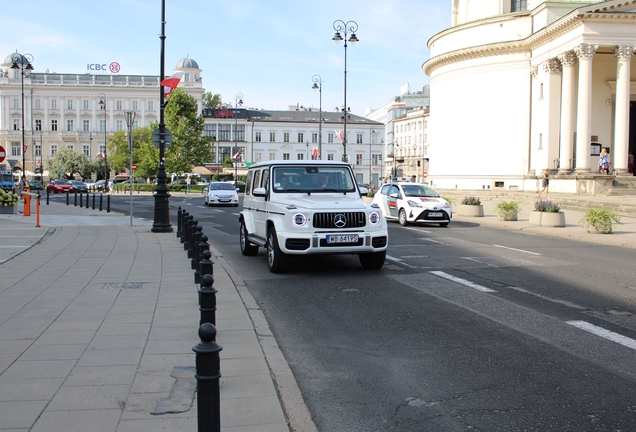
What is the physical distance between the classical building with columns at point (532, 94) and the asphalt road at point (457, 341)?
100 ft

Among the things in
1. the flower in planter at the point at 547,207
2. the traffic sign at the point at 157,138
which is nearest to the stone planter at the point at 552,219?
the flower in planter at the point at 547,207

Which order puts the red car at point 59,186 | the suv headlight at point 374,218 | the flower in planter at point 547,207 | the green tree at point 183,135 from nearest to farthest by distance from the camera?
the suv headlight at point 374,218, the flower in planter at point 547,207, the red car at point 59,186, the green tree at point 183,135

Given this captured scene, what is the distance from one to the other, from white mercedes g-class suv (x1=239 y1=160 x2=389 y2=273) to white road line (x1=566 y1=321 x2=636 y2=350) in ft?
13.7

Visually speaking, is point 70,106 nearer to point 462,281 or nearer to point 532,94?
point 532,94

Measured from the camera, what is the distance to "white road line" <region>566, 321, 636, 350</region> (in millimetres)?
6336

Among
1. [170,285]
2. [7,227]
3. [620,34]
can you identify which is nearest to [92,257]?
A: [170,285]

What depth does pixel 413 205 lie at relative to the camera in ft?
75.0

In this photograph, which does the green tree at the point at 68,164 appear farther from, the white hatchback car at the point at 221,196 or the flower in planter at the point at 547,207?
the flower in planter at the point at 547,207

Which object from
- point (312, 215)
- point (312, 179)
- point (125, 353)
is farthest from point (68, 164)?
point (125, 353)

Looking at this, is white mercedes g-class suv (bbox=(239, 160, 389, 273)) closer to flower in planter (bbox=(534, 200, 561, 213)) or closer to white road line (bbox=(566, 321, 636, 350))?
white road line (bbox=(566, 321, 636, 350))

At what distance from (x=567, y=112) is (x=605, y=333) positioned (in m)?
38.6

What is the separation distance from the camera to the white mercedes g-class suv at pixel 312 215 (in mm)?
10539

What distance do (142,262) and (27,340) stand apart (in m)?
5.90

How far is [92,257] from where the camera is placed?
12930mm
